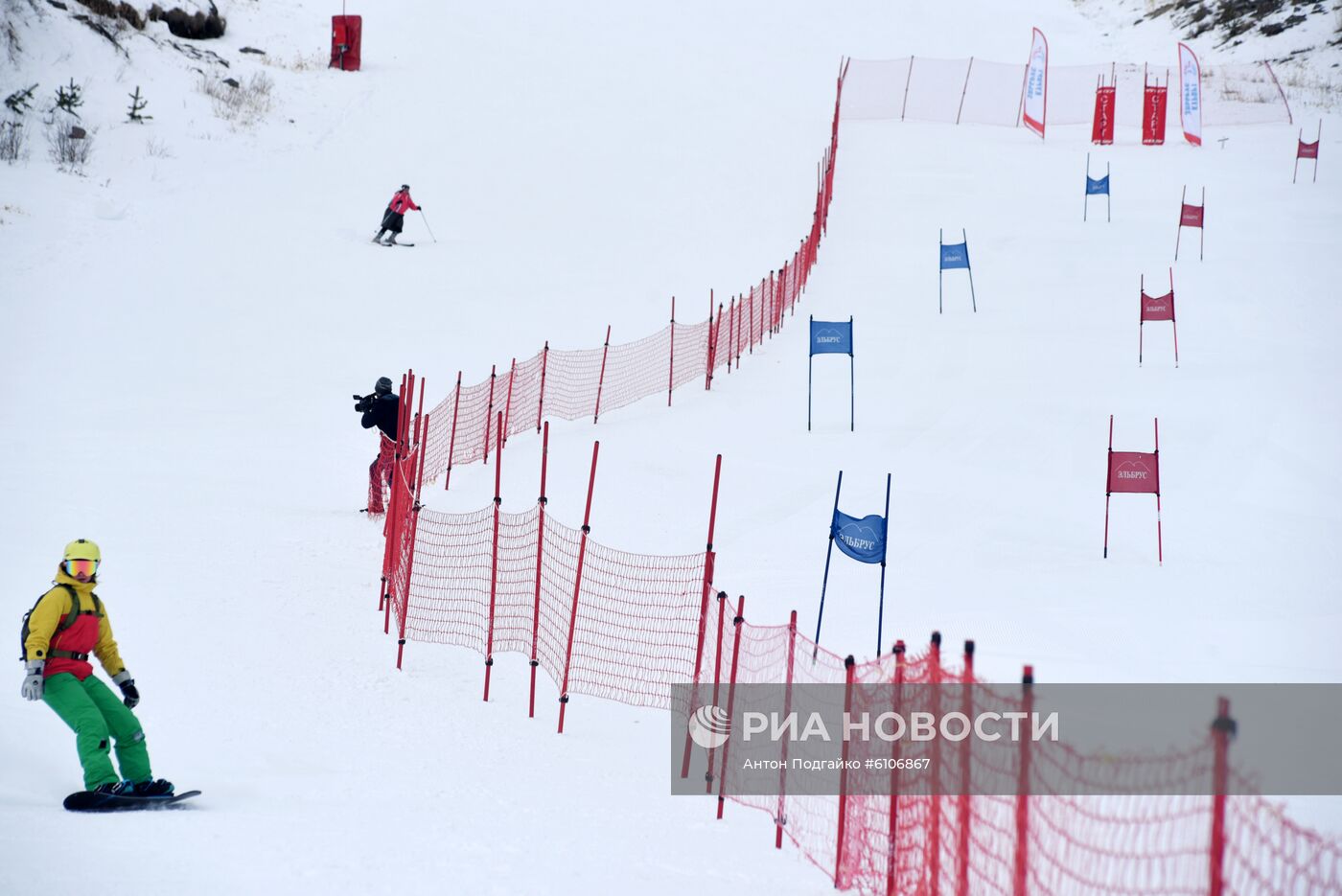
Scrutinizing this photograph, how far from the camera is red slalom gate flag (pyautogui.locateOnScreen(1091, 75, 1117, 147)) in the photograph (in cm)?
3228

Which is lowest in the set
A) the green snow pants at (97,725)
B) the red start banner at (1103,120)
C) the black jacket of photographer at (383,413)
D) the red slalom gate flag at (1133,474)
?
the green snow pants at (97,725)

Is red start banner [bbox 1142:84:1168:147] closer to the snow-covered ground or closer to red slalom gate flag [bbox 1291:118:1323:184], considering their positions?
the snow-covered ground

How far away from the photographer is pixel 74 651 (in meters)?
6.31

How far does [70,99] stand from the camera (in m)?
26.3

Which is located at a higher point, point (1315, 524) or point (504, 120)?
point (504, 120)

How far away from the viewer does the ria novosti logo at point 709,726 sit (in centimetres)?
777

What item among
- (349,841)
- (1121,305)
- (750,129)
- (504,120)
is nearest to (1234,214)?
(1121,305)

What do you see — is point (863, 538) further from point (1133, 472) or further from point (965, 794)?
point (965, 794)

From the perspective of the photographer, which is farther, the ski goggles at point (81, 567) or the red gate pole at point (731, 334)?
the red gate pole at point (731, 334)

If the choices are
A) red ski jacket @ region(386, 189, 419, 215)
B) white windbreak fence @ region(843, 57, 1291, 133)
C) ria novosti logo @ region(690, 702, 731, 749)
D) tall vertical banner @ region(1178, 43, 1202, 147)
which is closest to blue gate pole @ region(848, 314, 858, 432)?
ria novosti logo @ region(690, 702, 731, 749)

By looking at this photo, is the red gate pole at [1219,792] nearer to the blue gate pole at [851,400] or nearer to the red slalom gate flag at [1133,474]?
the red slalom gate flag at [1133,474]

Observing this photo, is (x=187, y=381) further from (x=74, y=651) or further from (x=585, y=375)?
(x=74, y=651)

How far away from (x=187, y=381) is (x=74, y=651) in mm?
12414

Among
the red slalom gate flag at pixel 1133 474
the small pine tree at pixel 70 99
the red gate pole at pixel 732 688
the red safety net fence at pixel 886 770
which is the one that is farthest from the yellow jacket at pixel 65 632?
the small pine tree at pixel 70 99
